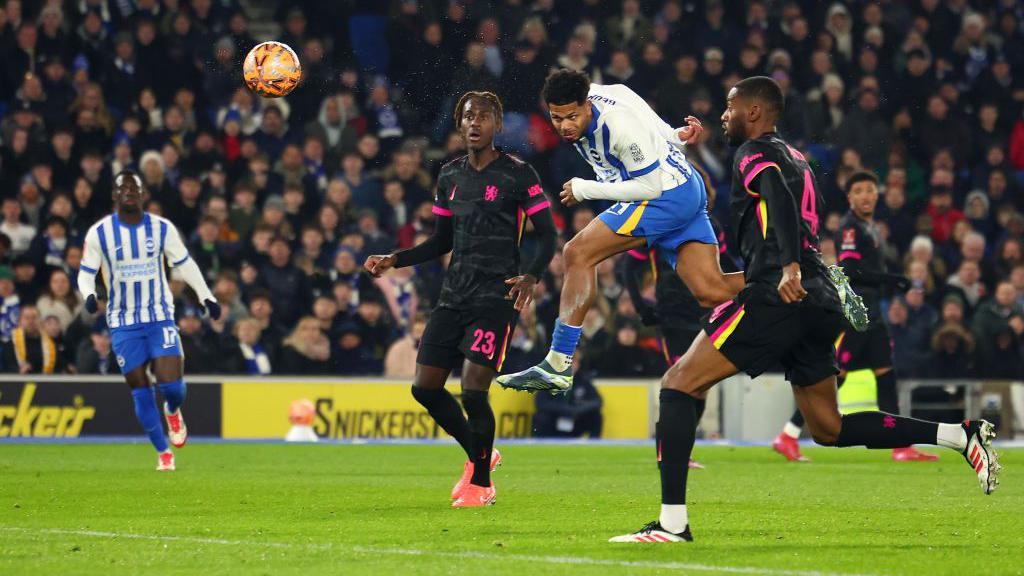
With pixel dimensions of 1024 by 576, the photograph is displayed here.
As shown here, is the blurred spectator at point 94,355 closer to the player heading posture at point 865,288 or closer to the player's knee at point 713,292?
the player heading posture at point 865,288

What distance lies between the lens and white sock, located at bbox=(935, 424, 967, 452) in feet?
26.0

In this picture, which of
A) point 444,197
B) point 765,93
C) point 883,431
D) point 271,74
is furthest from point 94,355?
point 765,93

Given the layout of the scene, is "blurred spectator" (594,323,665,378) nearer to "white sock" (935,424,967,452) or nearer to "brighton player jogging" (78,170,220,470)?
"brighton player jogging" (78,170,220,470)

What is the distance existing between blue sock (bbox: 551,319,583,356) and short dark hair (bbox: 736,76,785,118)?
81.0 inches

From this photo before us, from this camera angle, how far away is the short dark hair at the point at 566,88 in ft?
29.5

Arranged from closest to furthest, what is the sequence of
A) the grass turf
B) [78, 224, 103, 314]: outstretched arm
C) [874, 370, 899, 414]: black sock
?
1. the grass turf
2. [78, 224, 103, 314]: outstretched arm
3. [874, 370, 899, 414]: black sock

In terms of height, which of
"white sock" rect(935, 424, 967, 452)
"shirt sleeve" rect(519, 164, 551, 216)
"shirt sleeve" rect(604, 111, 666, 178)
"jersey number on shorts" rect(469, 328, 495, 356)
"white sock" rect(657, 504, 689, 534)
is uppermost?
"shirt sleeve" rect(604, 111, 666, 178)

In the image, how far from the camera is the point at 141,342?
520 inches

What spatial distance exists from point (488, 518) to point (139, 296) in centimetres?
543

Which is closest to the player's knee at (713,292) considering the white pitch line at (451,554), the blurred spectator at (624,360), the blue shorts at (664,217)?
the blue shorts at (664,217)

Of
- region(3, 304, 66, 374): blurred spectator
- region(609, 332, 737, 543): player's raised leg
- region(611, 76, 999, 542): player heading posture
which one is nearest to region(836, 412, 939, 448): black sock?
region(611, 76, 999, 542): player heading posture

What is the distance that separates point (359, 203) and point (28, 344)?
4450 millimetres

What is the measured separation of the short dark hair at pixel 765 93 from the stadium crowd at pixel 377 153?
359 inches

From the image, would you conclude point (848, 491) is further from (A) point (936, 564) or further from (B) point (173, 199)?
(B) point (173, 199)
